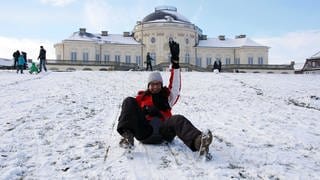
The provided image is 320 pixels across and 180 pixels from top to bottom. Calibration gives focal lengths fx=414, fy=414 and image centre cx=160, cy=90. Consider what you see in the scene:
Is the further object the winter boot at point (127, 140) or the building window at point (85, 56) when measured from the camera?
the building window at point (85, 56)

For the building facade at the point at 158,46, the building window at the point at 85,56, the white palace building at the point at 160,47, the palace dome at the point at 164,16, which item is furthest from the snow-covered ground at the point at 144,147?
the building window at the point at 85,56

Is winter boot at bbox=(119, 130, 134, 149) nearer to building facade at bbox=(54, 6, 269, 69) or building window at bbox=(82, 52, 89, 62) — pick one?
building facade at bbox=(54, 6, 269, 69)

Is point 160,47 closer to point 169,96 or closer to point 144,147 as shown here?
point 169,96

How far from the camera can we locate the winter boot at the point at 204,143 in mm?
5766

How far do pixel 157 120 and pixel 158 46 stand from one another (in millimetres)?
70747

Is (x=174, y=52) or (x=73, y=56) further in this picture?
(x=73, y=56)

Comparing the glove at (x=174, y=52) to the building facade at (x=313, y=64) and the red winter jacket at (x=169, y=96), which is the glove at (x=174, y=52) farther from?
the building facade at (x=313, y=64)

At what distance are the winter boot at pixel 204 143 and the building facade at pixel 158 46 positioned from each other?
6834cm

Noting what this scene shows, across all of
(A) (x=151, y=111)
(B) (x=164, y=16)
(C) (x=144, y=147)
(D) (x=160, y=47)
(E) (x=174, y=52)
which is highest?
(B) (x=164, y=16)

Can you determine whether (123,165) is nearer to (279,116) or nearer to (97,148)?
(97,148)

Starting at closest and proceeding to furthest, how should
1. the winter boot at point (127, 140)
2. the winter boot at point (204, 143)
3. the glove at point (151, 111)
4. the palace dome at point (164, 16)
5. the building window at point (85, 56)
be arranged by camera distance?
the winter boot at point (204, 143), the winter boot at point (127, 140), the glove at point (151, 111), the palace dome at point (164, 16), the building window at point (85, 56)

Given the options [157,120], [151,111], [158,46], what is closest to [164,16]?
[158,46]

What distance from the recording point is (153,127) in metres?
6.74

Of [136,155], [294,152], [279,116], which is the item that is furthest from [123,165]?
[279,116]
